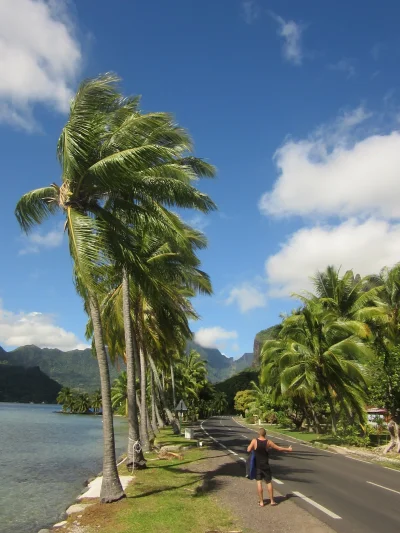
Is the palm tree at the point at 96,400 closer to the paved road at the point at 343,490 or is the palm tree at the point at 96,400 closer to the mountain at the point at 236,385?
the mountain at the point at 236,385

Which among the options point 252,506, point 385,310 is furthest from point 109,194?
point 385,310

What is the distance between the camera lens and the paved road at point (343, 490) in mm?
8438

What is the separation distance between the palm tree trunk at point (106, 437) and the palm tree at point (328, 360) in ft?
57.2

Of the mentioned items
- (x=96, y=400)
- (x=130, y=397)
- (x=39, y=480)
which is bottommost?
(x=39, y=480)

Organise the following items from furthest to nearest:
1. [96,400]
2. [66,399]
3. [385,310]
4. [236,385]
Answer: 1. [66,399]
2. [96,400]
3. [236,385]
4. [385,310]

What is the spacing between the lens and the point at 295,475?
14.0m

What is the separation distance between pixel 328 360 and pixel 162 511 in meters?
19.4

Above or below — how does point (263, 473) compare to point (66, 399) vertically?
below

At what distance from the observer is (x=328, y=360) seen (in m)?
26.5

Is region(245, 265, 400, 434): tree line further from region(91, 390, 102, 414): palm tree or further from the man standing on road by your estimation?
region(91, 390, 102, 414): palm tree

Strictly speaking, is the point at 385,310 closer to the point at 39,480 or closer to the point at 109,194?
the point at 39,480

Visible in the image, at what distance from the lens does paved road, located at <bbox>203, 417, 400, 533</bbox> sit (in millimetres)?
8438

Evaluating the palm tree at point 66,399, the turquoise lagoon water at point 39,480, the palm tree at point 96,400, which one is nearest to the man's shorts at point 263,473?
the turquoise lagoon water at point 39,480

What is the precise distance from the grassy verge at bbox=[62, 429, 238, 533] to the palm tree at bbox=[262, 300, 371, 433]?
1499cm
